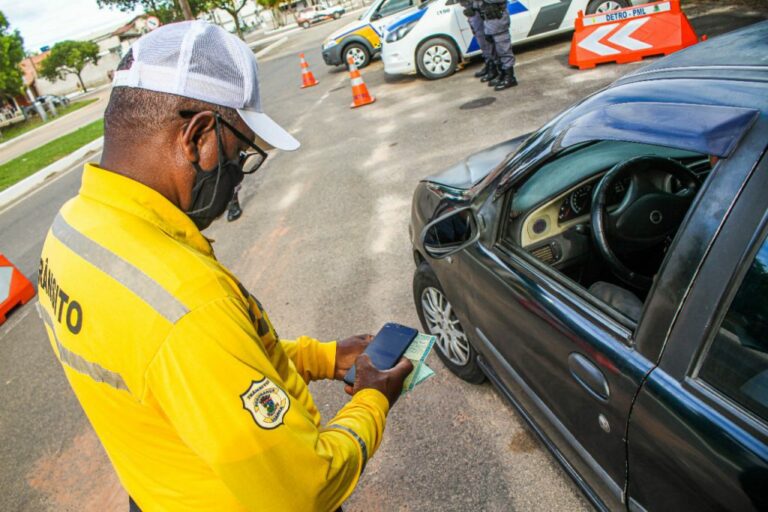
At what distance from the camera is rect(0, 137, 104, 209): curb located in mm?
12258

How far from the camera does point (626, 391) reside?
4.81 ft

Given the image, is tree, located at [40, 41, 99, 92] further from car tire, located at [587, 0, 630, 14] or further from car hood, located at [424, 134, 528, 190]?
car hood, located at [424, 134, 528, 190]

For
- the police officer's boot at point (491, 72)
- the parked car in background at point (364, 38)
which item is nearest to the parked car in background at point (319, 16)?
the parked car in background at point (364, 38)

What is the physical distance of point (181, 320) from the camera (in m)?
1.02

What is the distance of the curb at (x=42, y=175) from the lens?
12.3 meters

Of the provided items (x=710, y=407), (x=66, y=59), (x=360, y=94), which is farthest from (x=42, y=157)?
(x=66, y=59)

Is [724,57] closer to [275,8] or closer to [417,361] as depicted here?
[417,361]

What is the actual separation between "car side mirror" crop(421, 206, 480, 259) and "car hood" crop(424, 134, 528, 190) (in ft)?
1.11

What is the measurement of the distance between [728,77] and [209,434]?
5.27 ft

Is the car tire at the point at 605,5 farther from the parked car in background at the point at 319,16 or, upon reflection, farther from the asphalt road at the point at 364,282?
the parked car in background at the point at 319,16

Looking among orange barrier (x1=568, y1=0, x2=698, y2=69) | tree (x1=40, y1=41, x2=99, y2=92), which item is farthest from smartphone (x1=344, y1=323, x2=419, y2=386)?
tree (x1=40, y1=41, x2=99, y2=92)

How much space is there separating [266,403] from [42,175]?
1520 centimetres

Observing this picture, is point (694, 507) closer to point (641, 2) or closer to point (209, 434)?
point (209, 434)

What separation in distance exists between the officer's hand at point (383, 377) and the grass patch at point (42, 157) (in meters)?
15.0
